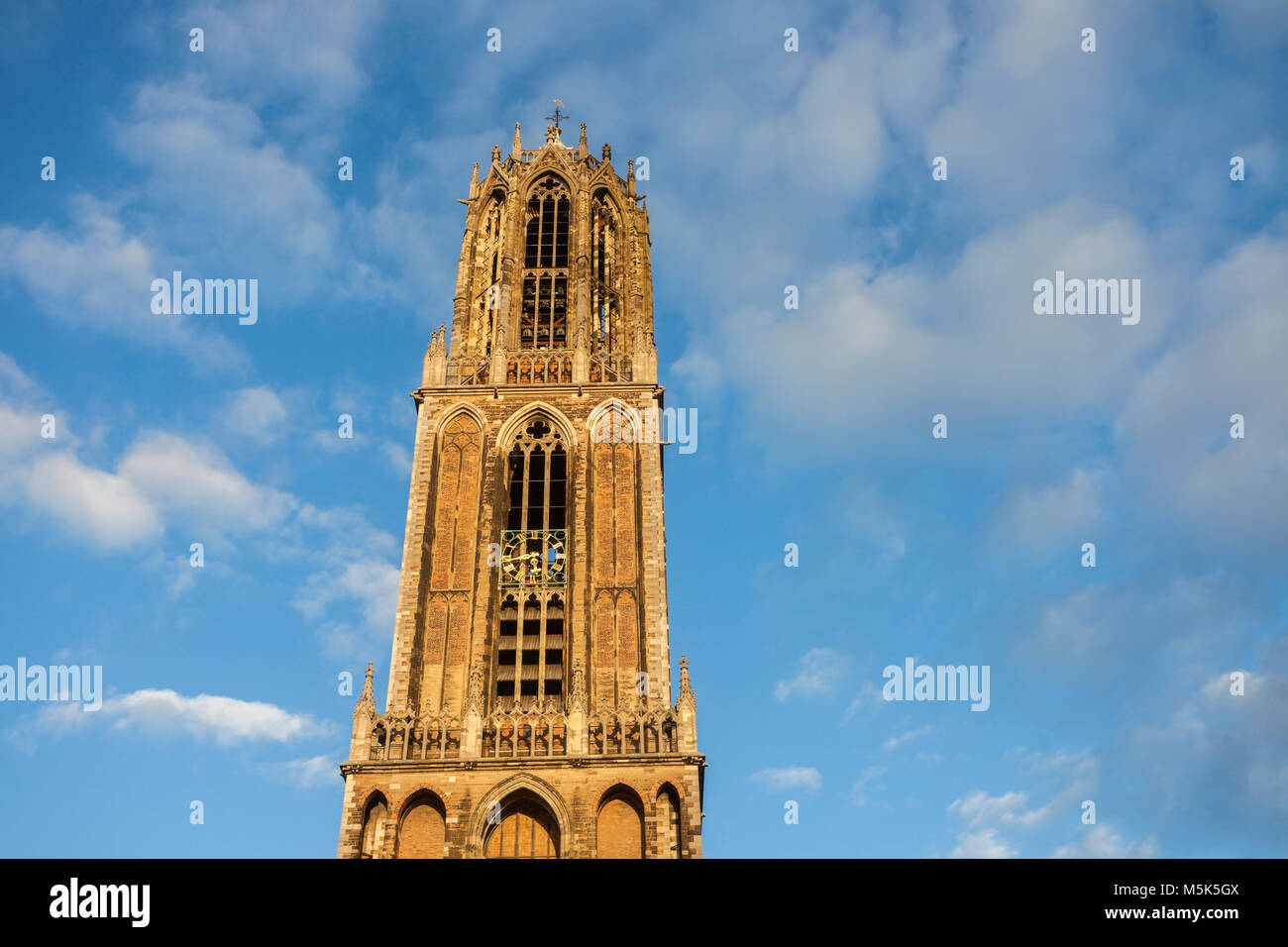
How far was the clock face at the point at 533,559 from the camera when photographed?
49094mm

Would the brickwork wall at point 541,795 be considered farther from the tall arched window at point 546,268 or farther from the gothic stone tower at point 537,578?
the tall arched window at point 546,268

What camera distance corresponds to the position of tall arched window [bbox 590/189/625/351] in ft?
189

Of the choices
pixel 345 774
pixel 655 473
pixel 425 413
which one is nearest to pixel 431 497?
pixel 425 413

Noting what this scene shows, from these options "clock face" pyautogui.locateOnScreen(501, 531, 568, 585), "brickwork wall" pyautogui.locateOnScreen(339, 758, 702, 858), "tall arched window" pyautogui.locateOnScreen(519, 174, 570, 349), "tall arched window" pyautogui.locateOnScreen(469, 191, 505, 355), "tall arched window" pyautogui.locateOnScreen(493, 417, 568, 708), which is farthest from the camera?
"tall arched window" pyautogui.locateOnScreen(519, 174, 570, 349)

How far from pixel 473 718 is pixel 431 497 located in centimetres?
1008

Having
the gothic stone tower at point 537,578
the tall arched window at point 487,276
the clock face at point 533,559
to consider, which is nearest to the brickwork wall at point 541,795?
the gothic stone tower at point 537,578

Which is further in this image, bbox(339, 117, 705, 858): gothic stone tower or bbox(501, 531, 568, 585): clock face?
bbox(501, 531, 568, 585): clock face

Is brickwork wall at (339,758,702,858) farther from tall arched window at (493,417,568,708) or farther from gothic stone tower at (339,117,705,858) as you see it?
tall arched window at (493,417,568,708)

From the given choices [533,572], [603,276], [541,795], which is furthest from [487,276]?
[541,795]

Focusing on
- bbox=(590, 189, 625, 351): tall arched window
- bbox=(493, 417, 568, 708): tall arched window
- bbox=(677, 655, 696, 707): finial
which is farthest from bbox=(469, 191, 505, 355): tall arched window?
bbox=(677, 655, 696, 707): finial

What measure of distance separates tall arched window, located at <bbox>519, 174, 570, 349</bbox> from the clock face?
10263mm

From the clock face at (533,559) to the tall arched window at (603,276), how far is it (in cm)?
1045

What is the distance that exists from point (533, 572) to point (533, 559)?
538 mm
